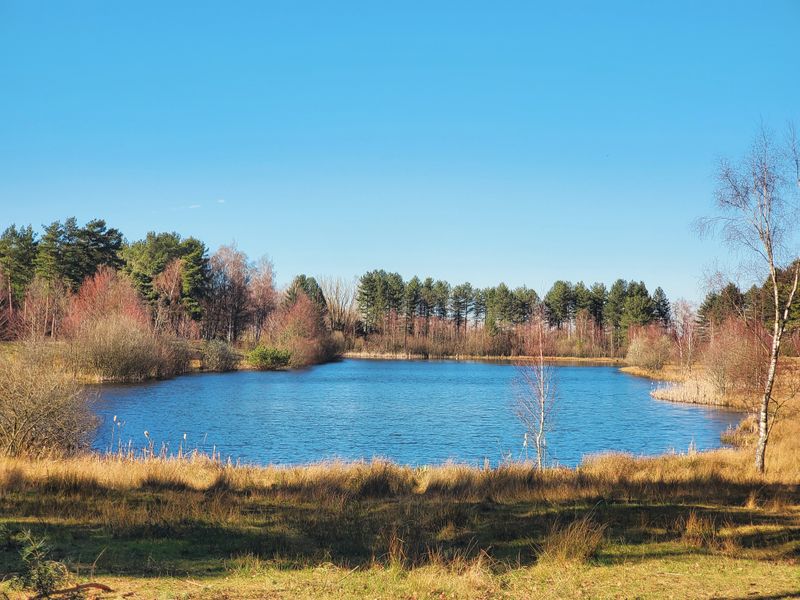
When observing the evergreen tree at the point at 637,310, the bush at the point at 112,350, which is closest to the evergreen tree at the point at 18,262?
the bush at the point at 112,350

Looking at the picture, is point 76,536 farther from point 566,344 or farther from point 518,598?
point 566,344

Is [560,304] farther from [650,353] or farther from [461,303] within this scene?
[650,353]

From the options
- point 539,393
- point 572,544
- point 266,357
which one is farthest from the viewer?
point 266,357

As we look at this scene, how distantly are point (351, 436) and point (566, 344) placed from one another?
287 ft

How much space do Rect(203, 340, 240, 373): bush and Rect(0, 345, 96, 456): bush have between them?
4964cm

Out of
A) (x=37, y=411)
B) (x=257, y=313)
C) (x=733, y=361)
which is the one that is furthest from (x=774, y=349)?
(x=257, y=313)

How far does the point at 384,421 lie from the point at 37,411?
1910 cm

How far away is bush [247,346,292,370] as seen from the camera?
241 ft

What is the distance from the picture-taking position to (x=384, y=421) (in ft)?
111

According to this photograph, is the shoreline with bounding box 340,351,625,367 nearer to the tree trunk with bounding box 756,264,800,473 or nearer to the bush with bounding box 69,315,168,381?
the bush with bounding box 69,315,168,381

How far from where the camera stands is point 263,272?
11294 cm

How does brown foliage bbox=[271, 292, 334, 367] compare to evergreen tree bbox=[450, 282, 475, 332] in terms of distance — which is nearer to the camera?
brown foliage bbox=[271, 292, 334, 367]

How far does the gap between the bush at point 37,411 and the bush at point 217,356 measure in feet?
163

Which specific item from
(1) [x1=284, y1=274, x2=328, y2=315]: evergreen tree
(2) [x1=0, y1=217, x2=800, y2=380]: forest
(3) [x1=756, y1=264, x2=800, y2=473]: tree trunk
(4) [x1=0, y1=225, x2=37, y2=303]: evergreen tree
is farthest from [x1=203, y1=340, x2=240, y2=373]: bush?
(3) [x1=756, y1=264, x2=800, y2=473]: tree trunk
